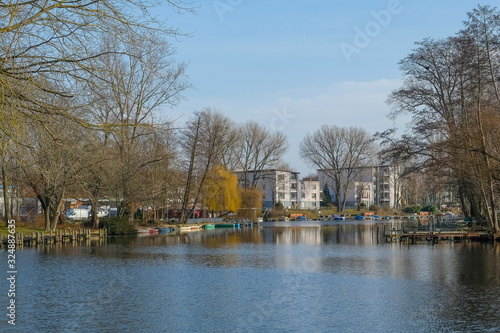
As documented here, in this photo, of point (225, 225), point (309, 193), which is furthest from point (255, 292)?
point (309, 193)

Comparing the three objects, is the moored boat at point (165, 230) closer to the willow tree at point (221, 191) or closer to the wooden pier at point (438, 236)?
the willow tree at point (221, 191)

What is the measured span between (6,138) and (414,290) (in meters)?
14.9

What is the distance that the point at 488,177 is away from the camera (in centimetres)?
3603

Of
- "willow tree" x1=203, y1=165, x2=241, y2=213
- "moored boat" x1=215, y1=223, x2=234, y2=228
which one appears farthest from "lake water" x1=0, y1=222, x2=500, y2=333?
"willow tree" x1=203, y1=165, x2=241, y2=213

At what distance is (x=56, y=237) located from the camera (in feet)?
131

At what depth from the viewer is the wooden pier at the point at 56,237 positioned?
119ft

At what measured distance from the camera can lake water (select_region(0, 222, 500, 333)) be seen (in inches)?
583

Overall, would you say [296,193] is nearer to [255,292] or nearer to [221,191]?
[221,191]

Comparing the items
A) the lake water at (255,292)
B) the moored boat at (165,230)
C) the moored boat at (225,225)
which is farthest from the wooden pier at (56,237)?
the moored boat at (225,225)

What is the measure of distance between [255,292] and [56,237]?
24913 millimetres

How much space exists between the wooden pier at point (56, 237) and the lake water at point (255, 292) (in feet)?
18.6

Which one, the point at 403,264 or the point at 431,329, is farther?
the point at 403,264

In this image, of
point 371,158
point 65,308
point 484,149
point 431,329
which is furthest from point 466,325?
point 371,158

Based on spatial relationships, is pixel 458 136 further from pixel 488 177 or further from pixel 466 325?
pixel 466 325
